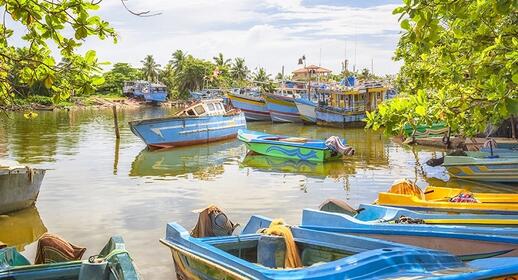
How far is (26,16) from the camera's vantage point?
4125 mm

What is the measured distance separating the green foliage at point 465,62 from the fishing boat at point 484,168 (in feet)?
28.0

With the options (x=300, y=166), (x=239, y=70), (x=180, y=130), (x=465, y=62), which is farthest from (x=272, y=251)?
(x=239, y=70)

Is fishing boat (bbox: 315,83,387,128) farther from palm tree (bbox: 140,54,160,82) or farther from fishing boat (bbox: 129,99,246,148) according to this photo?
palm tree (bbox: 140,54,160,82)

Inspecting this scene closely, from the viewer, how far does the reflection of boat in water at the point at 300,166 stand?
19.3 metres

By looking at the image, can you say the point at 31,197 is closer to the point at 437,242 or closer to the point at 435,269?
the point at 437,242

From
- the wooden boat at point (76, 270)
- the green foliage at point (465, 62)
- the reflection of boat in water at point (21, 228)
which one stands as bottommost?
the reflection of boat in water at point (21, 228)

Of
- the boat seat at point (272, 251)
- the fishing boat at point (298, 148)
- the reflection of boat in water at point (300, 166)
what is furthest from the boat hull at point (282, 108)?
the boat seat at point (272, 251)

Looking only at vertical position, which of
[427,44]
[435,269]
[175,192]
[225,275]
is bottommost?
[175,192]

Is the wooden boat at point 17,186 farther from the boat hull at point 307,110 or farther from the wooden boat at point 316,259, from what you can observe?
the boat hull at point 307,110

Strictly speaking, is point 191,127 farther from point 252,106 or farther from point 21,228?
point 252,106

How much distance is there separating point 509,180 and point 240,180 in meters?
8.40

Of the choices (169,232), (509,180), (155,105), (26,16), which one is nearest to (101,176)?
(169,232)

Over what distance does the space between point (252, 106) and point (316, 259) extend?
42.8 meters

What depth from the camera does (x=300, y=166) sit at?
68.5ft
